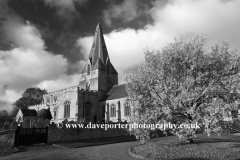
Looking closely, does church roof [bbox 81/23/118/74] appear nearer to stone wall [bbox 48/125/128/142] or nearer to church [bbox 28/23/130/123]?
church [bbox 28/23/130/123]

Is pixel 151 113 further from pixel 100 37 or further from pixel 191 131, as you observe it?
pixel 100 37

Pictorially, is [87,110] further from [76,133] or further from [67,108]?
[76,133]

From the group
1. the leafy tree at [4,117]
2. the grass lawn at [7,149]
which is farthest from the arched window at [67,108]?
the grass lawn at [7,149]

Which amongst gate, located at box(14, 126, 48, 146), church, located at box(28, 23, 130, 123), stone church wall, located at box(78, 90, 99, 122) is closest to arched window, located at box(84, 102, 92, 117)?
church, located at box(28, 23, 130, 123)

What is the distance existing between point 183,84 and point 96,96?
1500 inches

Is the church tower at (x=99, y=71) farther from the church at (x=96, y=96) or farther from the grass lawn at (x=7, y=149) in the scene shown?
the grass lawn at (x=7, y=149)

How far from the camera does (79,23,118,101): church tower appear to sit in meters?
52.1

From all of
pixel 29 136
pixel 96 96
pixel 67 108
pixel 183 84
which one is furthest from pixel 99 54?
pixel 183 84

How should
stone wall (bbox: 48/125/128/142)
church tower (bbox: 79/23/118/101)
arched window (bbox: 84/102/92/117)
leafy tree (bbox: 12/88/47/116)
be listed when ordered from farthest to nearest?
leafy tree (bbox: 12/88/47/116)
church tower (bbox: 79/23/118/101)
arched window (bbox: 84/102/92/117)
stone wall (bbox: 48/125/128/142)

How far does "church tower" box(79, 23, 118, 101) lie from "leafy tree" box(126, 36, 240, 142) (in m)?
36.6

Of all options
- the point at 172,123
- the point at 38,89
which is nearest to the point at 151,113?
the point at 172,123

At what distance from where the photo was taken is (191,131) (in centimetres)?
1097

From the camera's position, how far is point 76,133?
2056 centimetres

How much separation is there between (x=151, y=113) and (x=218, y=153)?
468cm
